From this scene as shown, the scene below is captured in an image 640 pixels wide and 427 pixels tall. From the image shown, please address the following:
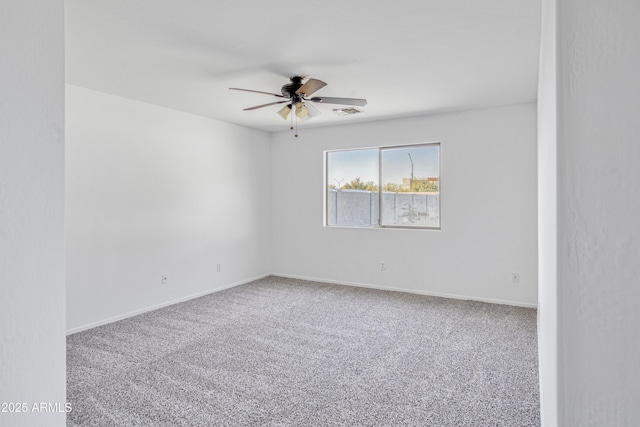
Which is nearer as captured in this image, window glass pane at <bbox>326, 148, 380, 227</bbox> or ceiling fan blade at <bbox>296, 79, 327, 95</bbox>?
ceiling fan blade at <bbox>296, 79, 327, 95</bbox>

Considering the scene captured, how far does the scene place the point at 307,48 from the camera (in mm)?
2707

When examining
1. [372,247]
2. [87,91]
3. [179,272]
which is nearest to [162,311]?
[179,272]

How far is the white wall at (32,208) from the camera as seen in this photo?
1191 mm

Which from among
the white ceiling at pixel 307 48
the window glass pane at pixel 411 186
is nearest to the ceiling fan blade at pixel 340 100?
the white ceiling at pixel 307 48

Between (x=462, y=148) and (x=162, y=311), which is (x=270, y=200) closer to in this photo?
(x=162, y=311)

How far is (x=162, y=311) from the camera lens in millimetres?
4246

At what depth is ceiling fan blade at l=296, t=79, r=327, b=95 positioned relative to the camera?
116 inches

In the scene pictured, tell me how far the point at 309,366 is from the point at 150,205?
274 centimetres

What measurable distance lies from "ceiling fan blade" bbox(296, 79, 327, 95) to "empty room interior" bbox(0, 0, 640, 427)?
0.04m

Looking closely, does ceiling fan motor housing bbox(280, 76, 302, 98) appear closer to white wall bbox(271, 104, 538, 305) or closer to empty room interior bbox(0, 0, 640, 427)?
empty room interior bbox(0, 0, 640, 427)

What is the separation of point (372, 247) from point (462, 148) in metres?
1.83

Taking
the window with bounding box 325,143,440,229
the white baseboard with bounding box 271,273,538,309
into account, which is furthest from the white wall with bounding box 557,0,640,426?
the window with bounding box 325,143,440,229

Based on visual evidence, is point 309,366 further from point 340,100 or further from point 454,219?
point 454,219

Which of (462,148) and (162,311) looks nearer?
(162,311)
